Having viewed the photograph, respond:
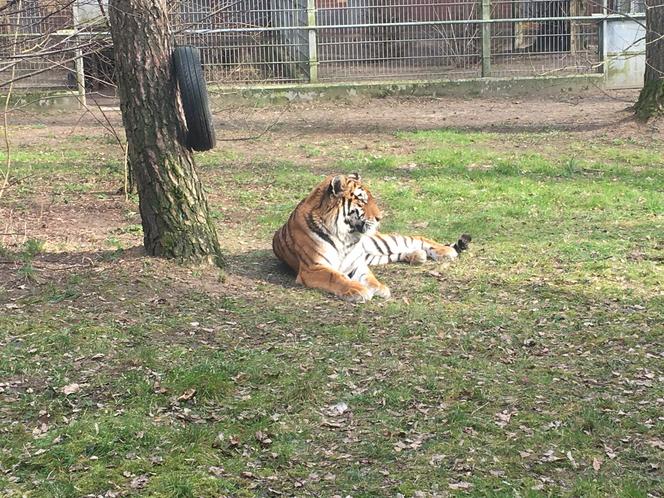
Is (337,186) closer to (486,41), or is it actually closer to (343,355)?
(343,355)

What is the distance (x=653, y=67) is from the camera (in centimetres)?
1345

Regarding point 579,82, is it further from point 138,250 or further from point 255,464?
point 255,464

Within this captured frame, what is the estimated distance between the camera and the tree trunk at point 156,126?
6.72 meters

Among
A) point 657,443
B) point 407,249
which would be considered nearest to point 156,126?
point 407,249

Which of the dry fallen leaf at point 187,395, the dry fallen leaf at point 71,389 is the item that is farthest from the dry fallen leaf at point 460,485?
the dry fallen leaf at point 71,389

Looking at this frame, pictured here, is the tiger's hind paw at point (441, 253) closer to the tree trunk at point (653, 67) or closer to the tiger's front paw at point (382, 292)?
the tiger's front paw at point (382, 292)

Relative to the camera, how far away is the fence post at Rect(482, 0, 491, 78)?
18.8 metres

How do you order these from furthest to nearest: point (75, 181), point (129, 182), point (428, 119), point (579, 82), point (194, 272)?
point (579, 82) → point (428, 119) → point (75, 181) → point (129, 182) → point (194, 272)

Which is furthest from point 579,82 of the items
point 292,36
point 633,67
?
point 292,36

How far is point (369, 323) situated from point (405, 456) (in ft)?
6.79

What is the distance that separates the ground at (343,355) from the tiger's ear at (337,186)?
849mm

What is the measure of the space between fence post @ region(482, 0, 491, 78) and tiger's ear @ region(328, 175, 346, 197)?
1198 centimetres

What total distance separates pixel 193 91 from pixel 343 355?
2389mm

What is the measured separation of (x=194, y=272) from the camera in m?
6.96
